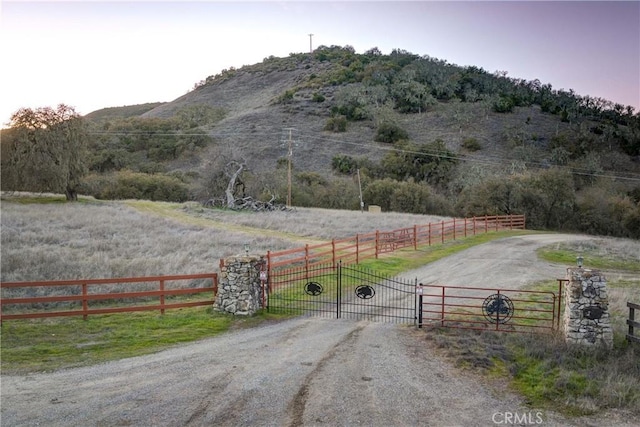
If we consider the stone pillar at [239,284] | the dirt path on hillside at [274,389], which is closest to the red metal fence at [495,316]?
the dirt path on hillside at [274,389]

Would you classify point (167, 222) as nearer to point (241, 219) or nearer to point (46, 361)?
point (241, 219)

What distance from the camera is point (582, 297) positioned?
40.8 feet

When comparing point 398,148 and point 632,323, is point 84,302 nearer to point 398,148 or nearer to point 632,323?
point 632,323

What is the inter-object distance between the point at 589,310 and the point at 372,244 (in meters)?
17.1

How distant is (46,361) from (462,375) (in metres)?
9.97

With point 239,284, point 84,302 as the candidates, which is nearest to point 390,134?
point 239,284

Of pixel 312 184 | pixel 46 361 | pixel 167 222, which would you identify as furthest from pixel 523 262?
pixel 312 184

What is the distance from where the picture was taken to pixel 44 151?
156ft

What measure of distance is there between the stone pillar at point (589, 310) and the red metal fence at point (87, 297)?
1095 cm

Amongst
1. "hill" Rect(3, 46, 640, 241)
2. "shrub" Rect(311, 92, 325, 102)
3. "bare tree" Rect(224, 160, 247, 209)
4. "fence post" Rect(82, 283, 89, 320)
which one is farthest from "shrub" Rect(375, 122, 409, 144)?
"fence post" Rect(82, 283, 89, 320)

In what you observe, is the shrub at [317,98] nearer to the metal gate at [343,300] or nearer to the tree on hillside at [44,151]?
the tree on hillside at [44,151]

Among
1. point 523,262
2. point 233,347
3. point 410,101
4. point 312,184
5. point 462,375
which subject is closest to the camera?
point 462,375

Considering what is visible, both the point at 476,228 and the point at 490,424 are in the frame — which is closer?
the point at 490,424

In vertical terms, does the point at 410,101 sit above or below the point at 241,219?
above
